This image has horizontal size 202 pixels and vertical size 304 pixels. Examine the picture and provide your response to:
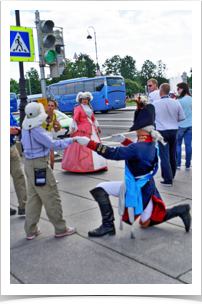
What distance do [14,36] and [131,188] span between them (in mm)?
5693

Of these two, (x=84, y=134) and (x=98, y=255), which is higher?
(x=84, y=134)

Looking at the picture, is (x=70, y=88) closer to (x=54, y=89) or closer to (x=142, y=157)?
(x=54, y=89)

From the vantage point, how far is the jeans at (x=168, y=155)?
5.84 meters

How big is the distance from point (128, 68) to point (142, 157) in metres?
102

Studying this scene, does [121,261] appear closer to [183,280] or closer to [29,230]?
[183,280]

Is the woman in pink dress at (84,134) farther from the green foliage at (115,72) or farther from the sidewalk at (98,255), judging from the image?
the green foliage at (115,72)

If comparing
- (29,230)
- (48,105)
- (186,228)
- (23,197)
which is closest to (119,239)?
(186,228)

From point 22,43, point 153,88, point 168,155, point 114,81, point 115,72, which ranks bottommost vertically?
point 168,155

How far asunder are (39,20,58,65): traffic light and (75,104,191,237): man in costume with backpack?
4.21m

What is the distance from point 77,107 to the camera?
697 centimetres

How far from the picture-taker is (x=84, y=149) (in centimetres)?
704

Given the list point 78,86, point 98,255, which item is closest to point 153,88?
point 98,255

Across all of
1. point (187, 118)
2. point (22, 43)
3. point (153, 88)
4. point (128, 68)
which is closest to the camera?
point (187, 118)

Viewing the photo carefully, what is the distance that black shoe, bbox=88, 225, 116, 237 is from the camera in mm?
3764
